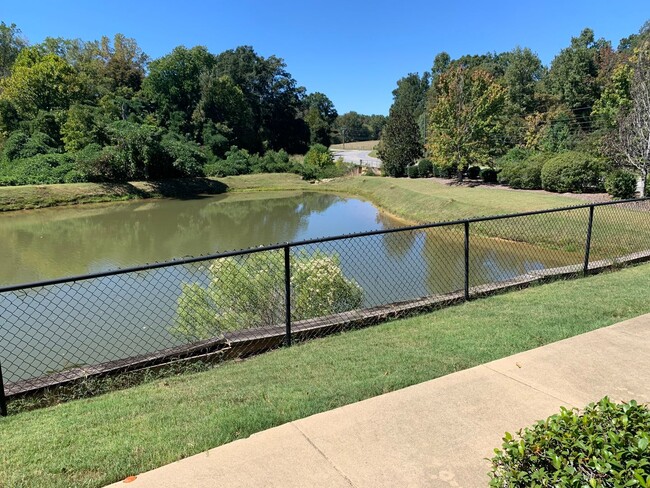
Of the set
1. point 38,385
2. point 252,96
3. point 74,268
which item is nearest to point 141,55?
point 252,96

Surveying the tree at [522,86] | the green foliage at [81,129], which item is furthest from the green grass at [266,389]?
the tree at [522,86]

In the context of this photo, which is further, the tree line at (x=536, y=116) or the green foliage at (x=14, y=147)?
the green foliage at (x=14, y=147)

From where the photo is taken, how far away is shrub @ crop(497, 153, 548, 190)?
21.4 m

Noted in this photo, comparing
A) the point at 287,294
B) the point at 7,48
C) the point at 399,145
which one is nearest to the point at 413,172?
the point at 399,145

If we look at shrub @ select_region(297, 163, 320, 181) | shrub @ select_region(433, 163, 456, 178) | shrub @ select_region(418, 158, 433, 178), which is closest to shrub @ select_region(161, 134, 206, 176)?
shrub @ select_region(297, 163, 320, 181)

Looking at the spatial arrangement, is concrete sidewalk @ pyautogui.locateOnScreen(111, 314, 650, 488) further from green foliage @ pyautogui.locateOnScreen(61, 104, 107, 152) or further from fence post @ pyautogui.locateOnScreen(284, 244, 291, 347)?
green foliage @ pyautogui.locateOnScreen(61, 104, 107, 152)

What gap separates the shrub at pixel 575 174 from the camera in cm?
1844

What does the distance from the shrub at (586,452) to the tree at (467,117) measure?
2668 cm

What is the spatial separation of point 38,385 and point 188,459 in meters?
2.02

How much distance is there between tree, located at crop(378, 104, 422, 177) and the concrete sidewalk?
112ft

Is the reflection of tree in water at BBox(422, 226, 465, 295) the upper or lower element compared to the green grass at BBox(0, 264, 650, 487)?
lower

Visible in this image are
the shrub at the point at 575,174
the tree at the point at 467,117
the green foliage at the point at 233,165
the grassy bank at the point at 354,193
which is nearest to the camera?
the grassy bank at the point at 354,193

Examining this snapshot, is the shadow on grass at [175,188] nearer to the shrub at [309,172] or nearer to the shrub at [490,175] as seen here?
the shrub at [309,172]

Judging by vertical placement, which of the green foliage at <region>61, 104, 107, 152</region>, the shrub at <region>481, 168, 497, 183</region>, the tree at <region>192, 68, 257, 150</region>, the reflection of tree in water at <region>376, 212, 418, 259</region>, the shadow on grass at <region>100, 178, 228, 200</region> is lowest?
the reflection of tree in water at <region>376, 212, 418, 259</region>
